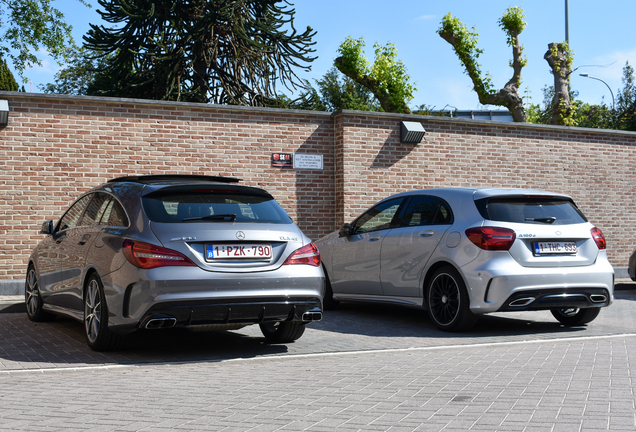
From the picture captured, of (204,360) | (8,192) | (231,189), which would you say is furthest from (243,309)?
(8,192)

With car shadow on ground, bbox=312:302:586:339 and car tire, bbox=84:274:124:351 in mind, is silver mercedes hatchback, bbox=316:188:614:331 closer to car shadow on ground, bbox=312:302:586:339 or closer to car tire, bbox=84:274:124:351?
car shadow on ground, bbox=312:302:586:339

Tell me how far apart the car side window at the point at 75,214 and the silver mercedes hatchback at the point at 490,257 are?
11.8 feet

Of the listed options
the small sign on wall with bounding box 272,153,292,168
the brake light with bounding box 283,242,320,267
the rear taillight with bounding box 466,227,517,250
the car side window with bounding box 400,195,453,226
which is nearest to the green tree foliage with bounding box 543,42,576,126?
the small sign on wall with bounding box 272,153,292,168

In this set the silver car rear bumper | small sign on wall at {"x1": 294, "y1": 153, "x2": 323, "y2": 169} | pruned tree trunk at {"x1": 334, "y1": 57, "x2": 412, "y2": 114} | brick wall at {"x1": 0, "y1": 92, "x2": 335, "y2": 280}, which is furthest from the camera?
pruned tree trunk at {"x1": 334, "y1": 57, "x2": 412, "y2": 114}

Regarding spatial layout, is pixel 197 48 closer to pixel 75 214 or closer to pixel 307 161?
pixel 307 161

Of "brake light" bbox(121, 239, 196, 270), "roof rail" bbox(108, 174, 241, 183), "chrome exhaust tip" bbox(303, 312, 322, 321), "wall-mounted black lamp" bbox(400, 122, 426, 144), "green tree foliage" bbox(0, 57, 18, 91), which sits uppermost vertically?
"green tree foliage" bbox(0, 57, 18, 91)

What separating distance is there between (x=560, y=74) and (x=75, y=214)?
21.2 m

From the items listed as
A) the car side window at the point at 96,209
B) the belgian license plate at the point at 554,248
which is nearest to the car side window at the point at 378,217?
the belgian license plate at the point at 554,248

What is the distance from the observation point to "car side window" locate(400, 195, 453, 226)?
8.12 metres

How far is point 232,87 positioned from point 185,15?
10.0ft

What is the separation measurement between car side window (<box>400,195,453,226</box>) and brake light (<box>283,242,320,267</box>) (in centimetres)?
212

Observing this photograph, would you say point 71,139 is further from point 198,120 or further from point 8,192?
point 198,120

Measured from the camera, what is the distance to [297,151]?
13.1 meters

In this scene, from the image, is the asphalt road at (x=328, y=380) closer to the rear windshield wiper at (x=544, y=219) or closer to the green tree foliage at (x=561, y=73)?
the rear windshield wiper at (x=544, y=219)
